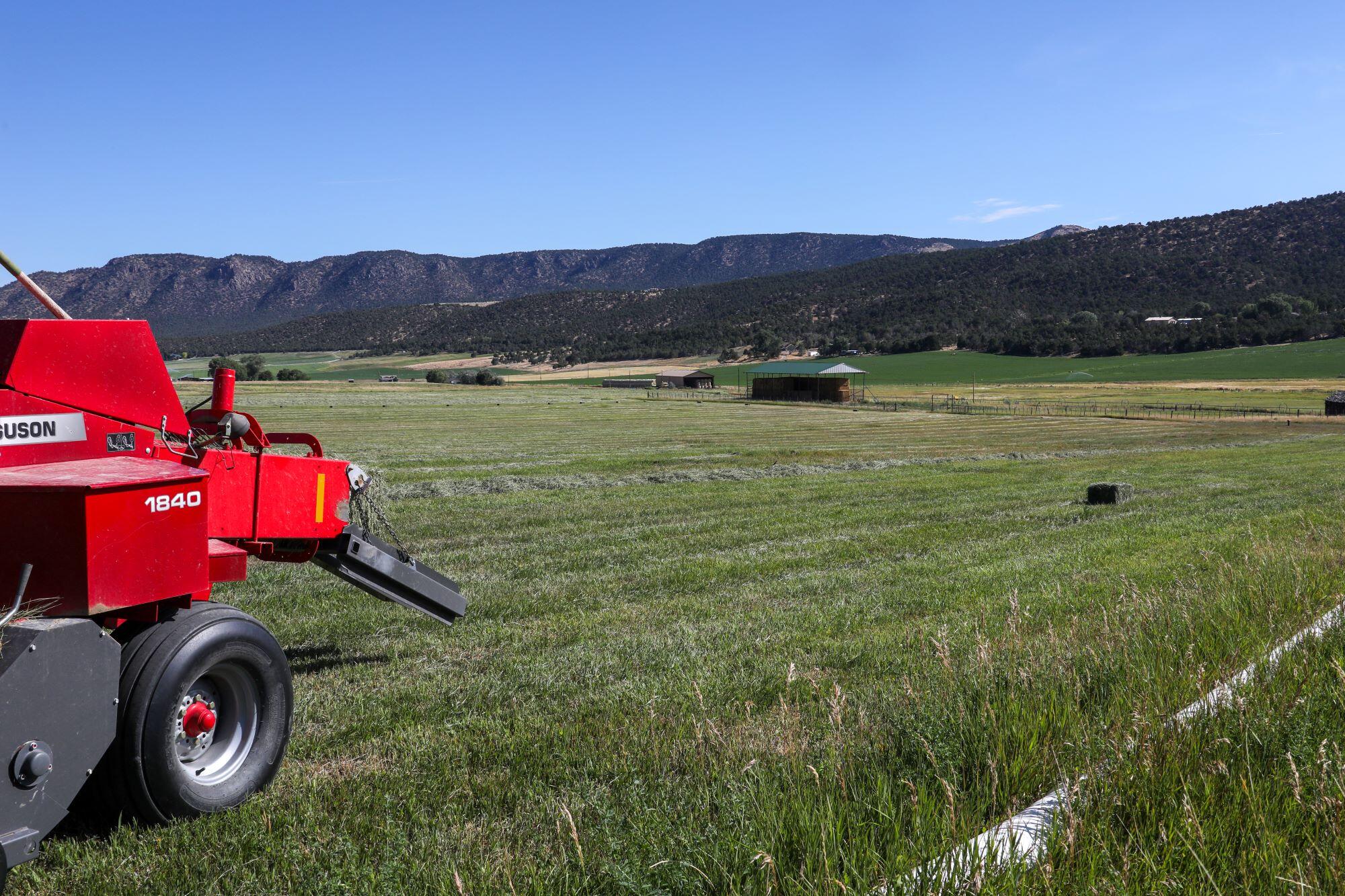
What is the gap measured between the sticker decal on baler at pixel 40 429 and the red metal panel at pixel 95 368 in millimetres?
95

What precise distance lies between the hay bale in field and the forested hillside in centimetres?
13356

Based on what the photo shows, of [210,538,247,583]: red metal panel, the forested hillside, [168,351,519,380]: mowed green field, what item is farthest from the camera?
the forested hillside

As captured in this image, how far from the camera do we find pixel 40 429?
5.18 m

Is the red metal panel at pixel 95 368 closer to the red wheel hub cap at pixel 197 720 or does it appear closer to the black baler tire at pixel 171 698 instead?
the black baler tire at pixel 171 698

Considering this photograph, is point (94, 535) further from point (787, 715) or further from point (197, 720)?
point (787, 715)

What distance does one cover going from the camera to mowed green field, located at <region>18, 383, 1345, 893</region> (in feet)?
13.1

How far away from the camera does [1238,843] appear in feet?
12.8

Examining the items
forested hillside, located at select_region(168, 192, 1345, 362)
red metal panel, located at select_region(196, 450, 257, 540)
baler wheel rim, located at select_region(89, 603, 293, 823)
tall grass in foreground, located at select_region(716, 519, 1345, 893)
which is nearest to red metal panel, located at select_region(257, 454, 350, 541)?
red metal panel, located at select_region(196, 450, 257, 540)

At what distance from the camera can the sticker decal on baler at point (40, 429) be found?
5.04 meters

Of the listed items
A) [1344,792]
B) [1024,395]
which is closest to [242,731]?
[1344,792]

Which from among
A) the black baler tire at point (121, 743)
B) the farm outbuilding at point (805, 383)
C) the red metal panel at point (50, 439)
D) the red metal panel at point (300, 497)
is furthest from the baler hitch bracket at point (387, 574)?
the farm outbuilding at point (805, 383)

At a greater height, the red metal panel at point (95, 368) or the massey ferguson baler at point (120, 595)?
the red metal panel at point (95, 368)

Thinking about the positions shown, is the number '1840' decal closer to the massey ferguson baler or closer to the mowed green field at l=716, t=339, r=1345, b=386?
the massey ferguson baler

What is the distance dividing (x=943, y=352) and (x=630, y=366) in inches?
1965
